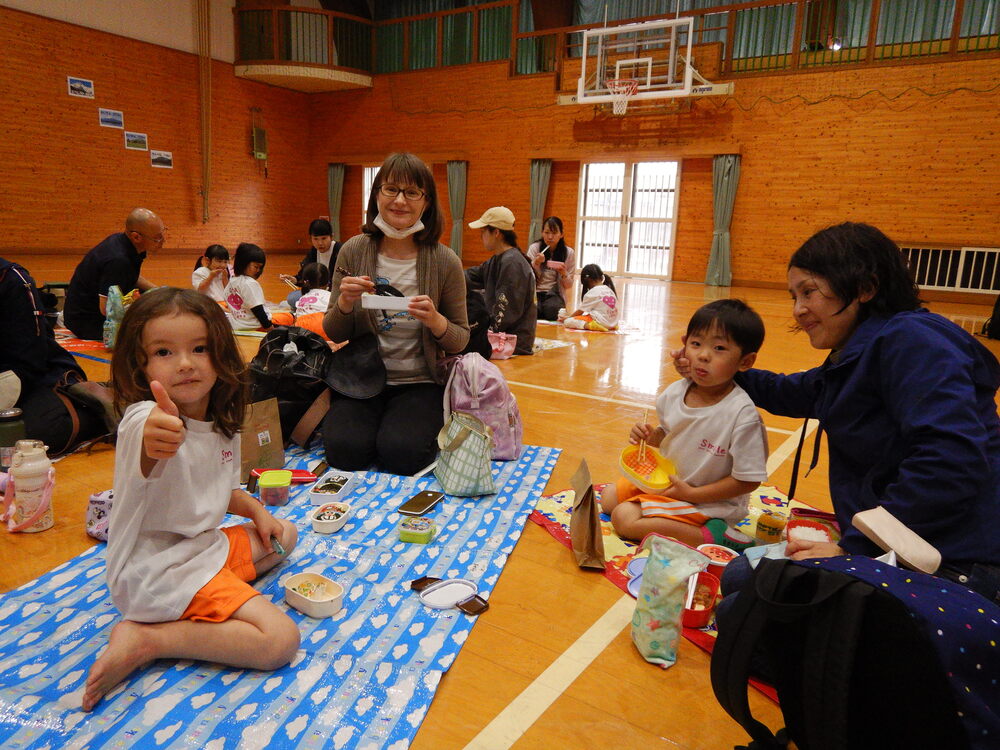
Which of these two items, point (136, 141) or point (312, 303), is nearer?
point (312, 303)

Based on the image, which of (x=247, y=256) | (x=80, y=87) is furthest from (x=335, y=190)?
(x=247, y=256)

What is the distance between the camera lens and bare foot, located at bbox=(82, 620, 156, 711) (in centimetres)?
138

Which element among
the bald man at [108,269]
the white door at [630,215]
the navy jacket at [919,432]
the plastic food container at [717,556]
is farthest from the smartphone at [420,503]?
the white door at [630,215]

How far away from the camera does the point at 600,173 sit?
1427cm

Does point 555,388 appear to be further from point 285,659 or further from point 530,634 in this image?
point 285,659

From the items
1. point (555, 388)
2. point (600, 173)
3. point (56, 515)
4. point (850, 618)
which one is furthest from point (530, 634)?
point (600, 173)

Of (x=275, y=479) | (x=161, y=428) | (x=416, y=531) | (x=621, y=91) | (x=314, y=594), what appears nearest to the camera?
(x=161, y=428)

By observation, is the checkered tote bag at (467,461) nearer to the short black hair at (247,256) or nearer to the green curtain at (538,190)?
the short black hair at (247,256)

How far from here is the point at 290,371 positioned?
9.91ft

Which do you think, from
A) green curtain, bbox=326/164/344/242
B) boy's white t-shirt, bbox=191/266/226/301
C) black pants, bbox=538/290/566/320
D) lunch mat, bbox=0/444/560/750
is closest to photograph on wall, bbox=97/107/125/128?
green curtain, bbox=326/164/344/242

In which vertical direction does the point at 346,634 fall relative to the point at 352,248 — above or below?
below

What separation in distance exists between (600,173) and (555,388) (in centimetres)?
1091

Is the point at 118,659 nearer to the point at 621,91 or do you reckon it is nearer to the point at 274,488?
the point at 274,488

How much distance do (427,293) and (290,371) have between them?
30.2 inches
